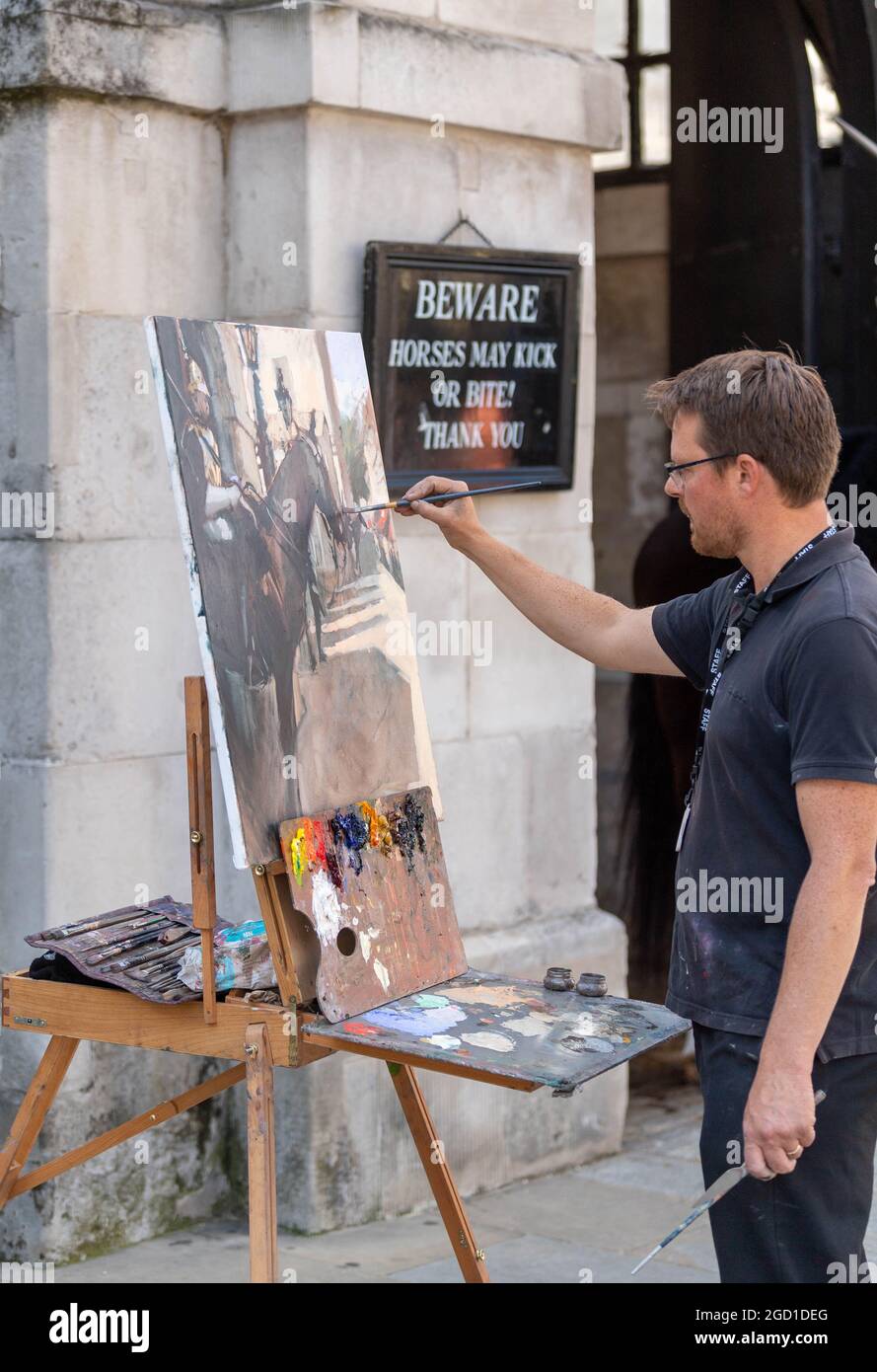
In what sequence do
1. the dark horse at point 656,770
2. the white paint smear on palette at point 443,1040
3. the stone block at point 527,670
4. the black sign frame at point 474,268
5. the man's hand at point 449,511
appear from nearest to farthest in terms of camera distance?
the white paint smear on palette at point 443,1040
the man's hand at point 449,511
the black sign frame at point 474,268
the stone block at point 527,670
the dark horse at point 656,770

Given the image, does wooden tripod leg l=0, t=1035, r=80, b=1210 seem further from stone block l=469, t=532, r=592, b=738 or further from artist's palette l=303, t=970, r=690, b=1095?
stone block l=469, t=532, r=592, b=738

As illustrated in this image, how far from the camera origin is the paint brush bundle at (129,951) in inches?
110

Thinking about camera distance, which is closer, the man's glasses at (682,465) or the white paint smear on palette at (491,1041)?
the man's glasses at (682,465)

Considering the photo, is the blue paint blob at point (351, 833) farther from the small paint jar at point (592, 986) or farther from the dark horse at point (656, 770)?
the dark horse at point (656, 770)

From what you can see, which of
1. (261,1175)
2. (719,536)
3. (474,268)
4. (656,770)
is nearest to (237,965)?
(261,1175)

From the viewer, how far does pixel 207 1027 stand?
273cm

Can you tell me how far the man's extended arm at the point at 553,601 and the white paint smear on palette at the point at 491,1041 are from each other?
2.15ft

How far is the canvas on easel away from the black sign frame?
86 cm

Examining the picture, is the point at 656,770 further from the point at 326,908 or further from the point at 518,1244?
the point at 326,908

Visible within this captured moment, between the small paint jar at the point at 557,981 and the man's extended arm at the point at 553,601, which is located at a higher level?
the man's extended arm at the point at 553,601

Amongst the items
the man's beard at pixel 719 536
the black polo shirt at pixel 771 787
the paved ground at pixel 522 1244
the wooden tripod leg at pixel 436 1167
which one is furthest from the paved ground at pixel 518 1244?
the man's beard at pixel 719 536

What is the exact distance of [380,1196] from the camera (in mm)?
4168

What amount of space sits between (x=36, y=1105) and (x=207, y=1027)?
1.29ft

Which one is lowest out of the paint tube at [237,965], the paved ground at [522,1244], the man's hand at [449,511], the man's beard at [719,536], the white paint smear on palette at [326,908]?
the paved ground at [522,1244]
